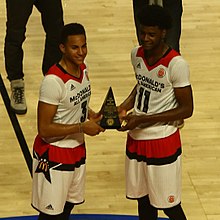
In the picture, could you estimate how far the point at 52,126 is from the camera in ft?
9.89

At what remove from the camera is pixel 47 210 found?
319cm

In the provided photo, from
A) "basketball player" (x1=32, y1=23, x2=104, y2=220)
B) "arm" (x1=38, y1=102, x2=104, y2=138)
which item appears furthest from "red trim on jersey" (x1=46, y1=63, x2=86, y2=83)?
"arm" (x1=38, y1=102, x2=104, y2=138)

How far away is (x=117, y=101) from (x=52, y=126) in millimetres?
2276

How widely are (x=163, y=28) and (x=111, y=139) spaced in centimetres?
186

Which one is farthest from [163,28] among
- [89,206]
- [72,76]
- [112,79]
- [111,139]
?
[112,79]

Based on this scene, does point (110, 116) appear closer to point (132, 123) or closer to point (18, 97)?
point (132, 123)

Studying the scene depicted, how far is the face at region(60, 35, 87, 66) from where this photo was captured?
2979mm

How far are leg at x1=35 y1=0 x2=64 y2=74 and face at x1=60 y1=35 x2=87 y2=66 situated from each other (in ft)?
5.95

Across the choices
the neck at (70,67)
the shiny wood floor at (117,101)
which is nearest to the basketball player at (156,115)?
the neck at (70,67)

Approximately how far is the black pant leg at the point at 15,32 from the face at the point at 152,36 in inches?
70.9

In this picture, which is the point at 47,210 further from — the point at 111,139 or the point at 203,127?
the point at 203,127

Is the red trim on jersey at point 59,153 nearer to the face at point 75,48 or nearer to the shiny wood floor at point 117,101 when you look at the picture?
the face at point 75,48

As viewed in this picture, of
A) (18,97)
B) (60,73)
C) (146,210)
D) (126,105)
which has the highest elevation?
(60,73)

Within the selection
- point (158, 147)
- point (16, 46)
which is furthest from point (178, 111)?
point (16, 46)
